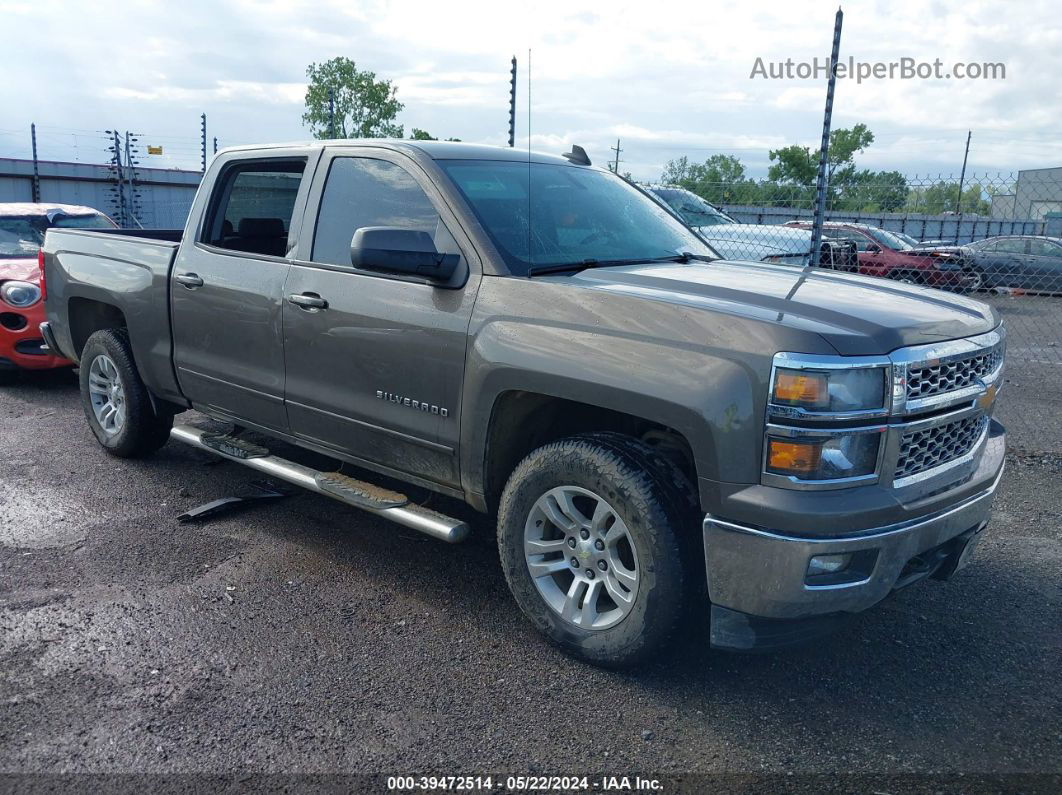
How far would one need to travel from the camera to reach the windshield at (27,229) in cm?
877

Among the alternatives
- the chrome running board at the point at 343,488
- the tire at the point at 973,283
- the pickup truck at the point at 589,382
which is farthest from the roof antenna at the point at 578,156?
the tire at the point at 973,283

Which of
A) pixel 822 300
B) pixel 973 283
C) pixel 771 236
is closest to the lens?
pixel 822 300

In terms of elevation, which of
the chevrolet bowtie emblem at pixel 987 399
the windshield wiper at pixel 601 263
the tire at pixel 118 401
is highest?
the windshield wiper at pixel 601 263

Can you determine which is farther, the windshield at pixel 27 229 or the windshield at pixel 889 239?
the windshield at pixel 889 239

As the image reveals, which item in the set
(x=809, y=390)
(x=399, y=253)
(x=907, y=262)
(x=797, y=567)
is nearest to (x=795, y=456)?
(x=809, y=390)

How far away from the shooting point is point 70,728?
3000 millimetres

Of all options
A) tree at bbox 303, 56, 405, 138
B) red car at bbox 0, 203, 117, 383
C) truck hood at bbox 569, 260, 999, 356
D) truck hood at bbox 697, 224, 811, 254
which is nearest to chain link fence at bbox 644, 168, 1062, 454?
truck hood at bbox 697, 224, 811, 254

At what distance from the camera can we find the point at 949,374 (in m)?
3.14

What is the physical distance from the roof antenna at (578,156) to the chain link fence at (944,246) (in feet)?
2.81

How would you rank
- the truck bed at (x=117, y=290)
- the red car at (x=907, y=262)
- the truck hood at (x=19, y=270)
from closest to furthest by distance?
1. the truck bed at (x=117, y=290)
2. the truck hood at (x=19, y=270)
3. the red car at (x=907, y=262)

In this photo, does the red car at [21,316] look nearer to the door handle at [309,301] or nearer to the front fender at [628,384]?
the door handle at [309,301]

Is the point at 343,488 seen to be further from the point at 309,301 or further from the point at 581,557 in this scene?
the point at 581,557

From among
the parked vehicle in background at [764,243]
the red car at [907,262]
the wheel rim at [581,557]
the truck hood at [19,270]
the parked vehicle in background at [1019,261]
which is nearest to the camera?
the wheel rim at [581,557]

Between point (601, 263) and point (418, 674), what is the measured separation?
1.87 m
